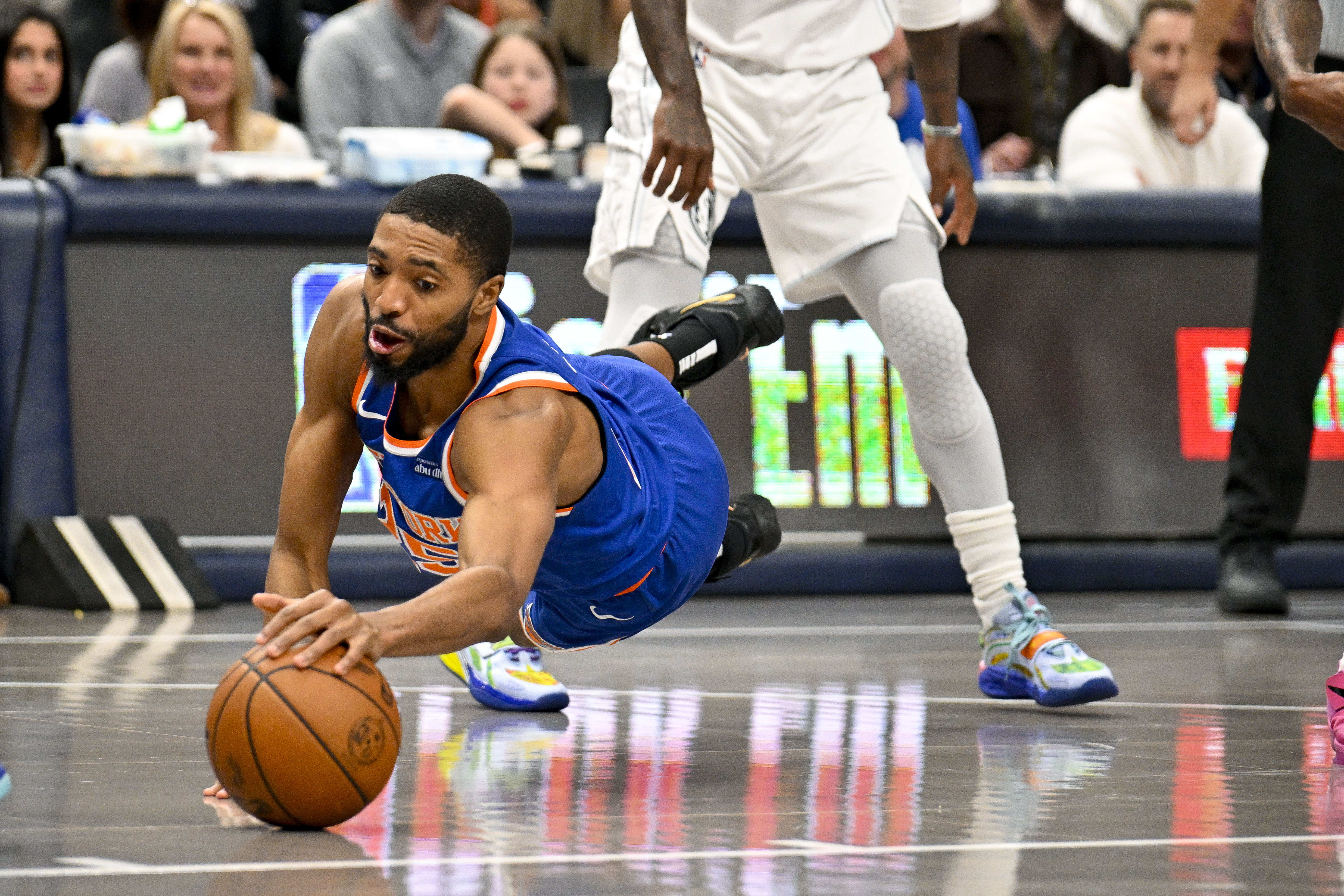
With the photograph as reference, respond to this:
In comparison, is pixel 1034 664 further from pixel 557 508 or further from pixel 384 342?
pixel 384 342

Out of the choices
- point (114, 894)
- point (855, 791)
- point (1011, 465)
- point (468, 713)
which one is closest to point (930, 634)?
point (1011, 465)

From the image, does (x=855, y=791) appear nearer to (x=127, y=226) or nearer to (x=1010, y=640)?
(x=1010, y=640)

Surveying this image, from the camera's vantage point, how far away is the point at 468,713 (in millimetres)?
3664

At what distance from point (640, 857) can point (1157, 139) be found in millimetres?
5620

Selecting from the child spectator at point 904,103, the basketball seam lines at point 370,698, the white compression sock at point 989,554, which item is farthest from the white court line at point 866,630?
the basketball seam lines at point 370,698

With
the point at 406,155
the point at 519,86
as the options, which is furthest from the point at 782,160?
the point at 519,86

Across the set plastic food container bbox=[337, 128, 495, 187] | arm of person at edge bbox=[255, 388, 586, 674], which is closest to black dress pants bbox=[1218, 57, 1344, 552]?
plastic food container bbox=[337, 128, 495, 187]

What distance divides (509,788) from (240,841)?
51 centimetres

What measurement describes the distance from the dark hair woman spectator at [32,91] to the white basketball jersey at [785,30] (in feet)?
13.2

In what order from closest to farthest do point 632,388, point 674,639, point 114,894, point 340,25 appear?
point 114,894 → point 632,388 → point 674,639 → point 340,25

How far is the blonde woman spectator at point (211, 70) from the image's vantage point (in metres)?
6.90

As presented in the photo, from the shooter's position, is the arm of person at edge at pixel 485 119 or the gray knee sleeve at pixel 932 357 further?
the arm of person at edge at pixel 485 119

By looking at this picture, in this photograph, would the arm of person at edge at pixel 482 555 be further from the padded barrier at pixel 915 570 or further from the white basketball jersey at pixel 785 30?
the padded barrier at pixel 915 570

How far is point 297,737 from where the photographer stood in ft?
7.59
